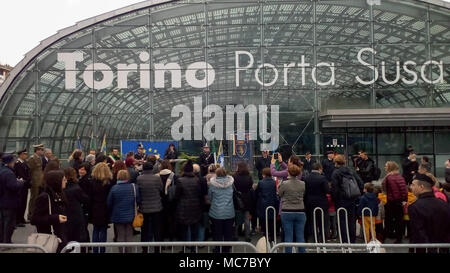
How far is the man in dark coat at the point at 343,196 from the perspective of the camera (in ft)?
28.0

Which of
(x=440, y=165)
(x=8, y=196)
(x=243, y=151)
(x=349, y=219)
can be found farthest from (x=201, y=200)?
(x=440, y=165)

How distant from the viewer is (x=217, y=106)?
19.1 m

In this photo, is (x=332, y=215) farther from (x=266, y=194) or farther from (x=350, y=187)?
(x=266, y=194)

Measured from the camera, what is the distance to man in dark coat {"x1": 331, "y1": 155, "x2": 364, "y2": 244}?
8547 mm

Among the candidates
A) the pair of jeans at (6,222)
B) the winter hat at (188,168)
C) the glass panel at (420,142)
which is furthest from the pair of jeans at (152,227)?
the glass panel at (420,142)

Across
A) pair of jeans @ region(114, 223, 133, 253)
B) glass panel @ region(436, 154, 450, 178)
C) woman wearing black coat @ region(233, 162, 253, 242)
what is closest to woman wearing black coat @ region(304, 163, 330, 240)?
woman wearing black coat @ region(233, 162, 253, 242)

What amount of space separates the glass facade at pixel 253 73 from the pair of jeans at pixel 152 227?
10320 mm

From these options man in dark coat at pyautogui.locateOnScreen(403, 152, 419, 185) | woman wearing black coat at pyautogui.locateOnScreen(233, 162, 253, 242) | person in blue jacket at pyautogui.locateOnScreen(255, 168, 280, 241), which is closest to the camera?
person in blue jacket at pyautogui.locateOnScreen(255, 168, 280, 241)

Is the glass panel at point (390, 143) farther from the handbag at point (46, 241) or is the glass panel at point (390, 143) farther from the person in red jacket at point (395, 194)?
the handbag at point (46, 241)

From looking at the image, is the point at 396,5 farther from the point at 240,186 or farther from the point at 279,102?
the point at 240,186

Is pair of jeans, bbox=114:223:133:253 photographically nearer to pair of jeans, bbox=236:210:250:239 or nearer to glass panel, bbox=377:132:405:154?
pair of jeans, bbox=236:210:250:239

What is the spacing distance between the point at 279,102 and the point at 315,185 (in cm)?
1112

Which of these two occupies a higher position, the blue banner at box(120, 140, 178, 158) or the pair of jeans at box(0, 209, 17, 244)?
the blue banner at box(120, 140, 178, 158)

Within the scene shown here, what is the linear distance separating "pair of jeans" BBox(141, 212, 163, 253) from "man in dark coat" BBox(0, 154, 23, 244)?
2475mm
